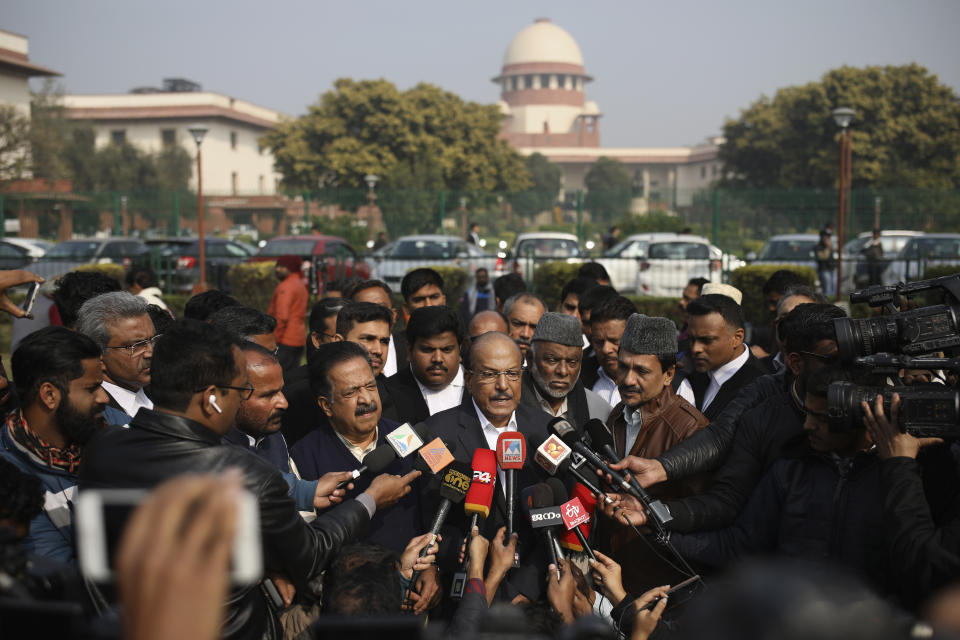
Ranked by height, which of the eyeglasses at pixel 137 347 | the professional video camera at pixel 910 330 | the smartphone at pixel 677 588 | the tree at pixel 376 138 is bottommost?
the smartphone at pixel 677 588

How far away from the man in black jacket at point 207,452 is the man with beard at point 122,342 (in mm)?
1799

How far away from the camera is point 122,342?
4.52m

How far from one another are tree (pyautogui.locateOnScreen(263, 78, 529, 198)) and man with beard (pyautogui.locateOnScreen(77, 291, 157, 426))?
35.1 metres

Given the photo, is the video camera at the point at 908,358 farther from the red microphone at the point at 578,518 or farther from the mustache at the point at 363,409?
the mustache at the point at 363,409

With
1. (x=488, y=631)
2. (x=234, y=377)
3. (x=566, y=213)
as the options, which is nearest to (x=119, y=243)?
(x=566, y=213)

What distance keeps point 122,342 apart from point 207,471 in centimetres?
217

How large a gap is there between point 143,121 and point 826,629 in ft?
229

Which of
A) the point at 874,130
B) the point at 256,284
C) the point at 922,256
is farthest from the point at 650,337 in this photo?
the point at 874,130

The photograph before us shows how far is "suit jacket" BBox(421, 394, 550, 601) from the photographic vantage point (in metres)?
3.58

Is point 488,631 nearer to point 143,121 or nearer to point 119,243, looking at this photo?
point 119,243

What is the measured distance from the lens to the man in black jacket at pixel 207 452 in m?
2.63

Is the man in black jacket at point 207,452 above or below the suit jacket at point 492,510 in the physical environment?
above

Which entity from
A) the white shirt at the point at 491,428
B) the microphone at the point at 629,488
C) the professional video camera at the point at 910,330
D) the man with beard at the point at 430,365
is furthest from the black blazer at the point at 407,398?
the professional video camera at the point at 910,330

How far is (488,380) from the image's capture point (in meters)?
4.23
